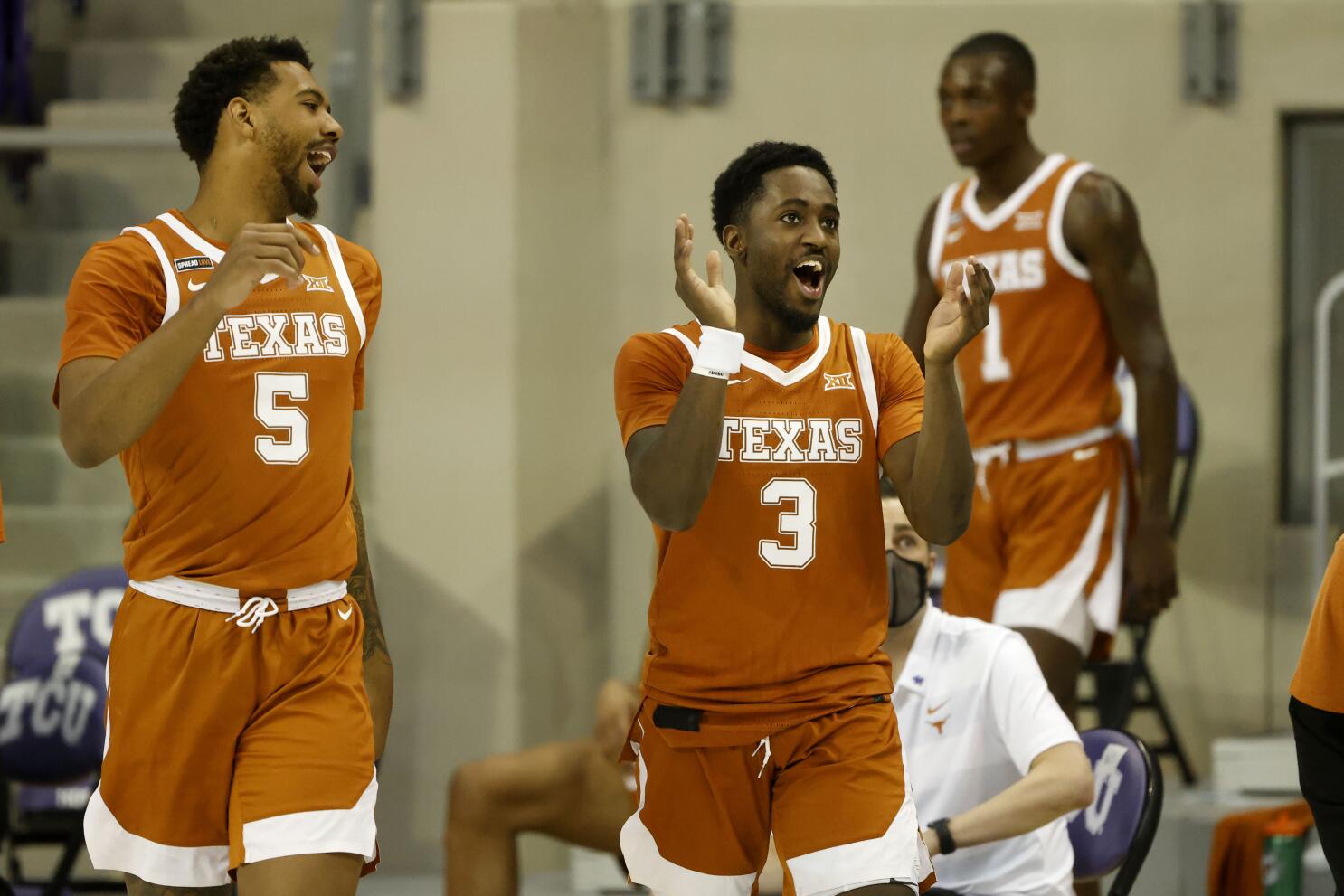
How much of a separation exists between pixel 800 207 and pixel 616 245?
395 centimetres

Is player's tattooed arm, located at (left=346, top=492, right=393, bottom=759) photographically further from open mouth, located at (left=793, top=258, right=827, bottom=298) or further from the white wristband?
open mouth, located at (left=793, top=258, right=827, bottom=298)

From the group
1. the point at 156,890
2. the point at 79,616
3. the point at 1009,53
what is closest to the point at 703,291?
the point at 156,890

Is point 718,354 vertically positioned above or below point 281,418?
above

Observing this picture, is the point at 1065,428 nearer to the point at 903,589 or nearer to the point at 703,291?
the point at 903,589

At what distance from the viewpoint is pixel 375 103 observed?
6.66 m

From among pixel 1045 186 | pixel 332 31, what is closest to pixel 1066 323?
pixel 1045 186

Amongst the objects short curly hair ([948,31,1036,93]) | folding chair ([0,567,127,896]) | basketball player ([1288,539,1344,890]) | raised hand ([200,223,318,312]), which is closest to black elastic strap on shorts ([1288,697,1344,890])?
basketball player ([1288,539,1344,890])

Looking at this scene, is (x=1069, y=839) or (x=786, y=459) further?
(x=1069, y=839)

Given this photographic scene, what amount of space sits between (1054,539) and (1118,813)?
95 cm

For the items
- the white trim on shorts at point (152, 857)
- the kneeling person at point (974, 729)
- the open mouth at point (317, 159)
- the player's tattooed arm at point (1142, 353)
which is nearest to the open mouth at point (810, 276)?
the open mouth at point (317, 159)

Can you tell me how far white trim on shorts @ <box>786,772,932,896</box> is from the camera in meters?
3.02

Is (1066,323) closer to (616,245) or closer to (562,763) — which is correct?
(562,763)

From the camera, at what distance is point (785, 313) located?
10.6 feet

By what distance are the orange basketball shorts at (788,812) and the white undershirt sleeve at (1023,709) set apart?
2.17 ft
